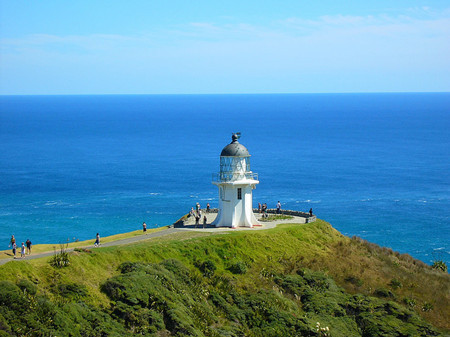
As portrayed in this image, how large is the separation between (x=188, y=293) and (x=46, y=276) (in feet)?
24.7

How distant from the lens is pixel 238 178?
4647 cm

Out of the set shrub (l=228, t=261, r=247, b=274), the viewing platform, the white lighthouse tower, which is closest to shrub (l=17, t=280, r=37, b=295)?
shrub (l=228, t=261, r=247, b=274)

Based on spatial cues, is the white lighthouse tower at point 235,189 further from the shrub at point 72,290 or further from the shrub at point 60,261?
the shrub at point 72,290

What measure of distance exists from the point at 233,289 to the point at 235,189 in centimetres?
1204

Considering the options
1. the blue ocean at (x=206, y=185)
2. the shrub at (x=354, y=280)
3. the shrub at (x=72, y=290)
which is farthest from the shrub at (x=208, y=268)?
the blue ocean at (x=206, y=185)

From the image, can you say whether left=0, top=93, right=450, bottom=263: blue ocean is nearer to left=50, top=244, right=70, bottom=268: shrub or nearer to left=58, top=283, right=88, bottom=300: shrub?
left=50, top=244, right=70, bottom=268: shrub

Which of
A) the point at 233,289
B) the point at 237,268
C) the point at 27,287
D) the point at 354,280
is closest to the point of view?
the point at 27,287

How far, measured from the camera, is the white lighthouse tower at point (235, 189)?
46500 millimetres

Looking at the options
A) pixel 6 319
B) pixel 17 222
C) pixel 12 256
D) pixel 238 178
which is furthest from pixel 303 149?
pixel 6 319

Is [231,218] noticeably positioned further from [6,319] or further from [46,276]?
[6,319]

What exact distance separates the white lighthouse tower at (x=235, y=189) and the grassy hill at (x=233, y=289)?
Result: 298 cm

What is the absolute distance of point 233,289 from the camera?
35.8m

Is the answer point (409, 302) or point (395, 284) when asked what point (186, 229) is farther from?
point (409, 302)

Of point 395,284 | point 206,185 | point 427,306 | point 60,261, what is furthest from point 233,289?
point 206,185
